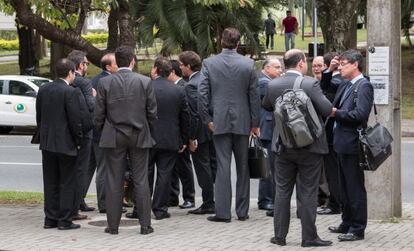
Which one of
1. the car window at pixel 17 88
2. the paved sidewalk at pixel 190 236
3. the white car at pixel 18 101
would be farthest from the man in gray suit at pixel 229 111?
the car window at pixel 17 88

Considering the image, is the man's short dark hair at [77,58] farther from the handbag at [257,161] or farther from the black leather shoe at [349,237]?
the black leather shoe at [349,237]

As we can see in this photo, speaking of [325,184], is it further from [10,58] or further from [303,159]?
[10,58]

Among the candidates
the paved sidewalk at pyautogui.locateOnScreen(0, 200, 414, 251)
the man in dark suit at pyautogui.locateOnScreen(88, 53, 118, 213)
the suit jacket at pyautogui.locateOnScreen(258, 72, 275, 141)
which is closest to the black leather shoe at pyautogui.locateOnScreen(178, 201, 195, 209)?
the paved sidewalk at pyautogui.locateOnScreen(0, 200, 414, 251)

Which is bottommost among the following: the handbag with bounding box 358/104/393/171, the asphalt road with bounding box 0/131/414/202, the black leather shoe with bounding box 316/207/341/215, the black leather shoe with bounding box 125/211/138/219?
the asphalt road with bounding box 0/131/414/202

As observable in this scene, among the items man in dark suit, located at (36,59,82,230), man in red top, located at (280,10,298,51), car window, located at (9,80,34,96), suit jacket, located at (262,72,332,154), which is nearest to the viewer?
suit jacket, located at (262,72,332,154)

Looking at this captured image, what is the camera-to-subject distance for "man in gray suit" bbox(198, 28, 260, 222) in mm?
10312

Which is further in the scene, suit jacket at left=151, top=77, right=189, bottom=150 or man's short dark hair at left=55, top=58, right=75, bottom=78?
suit jacket at left=151, top=77, right=189, bottom=150

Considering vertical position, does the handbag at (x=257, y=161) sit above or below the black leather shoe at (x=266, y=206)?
above

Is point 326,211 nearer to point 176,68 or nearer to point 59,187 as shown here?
point 176,68

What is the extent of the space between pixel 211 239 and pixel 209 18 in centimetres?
1797

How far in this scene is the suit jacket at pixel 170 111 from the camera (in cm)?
1058

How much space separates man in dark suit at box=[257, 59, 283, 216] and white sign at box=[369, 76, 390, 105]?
133 centimetres

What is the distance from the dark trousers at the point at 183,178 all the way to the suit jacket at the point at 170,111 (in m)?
0.96

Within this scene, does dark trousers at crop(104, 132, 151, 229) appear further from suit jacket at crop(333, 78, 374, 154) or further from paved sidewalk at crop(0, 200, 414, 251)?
suit jacket at crop(333, 78, 374, 154)
